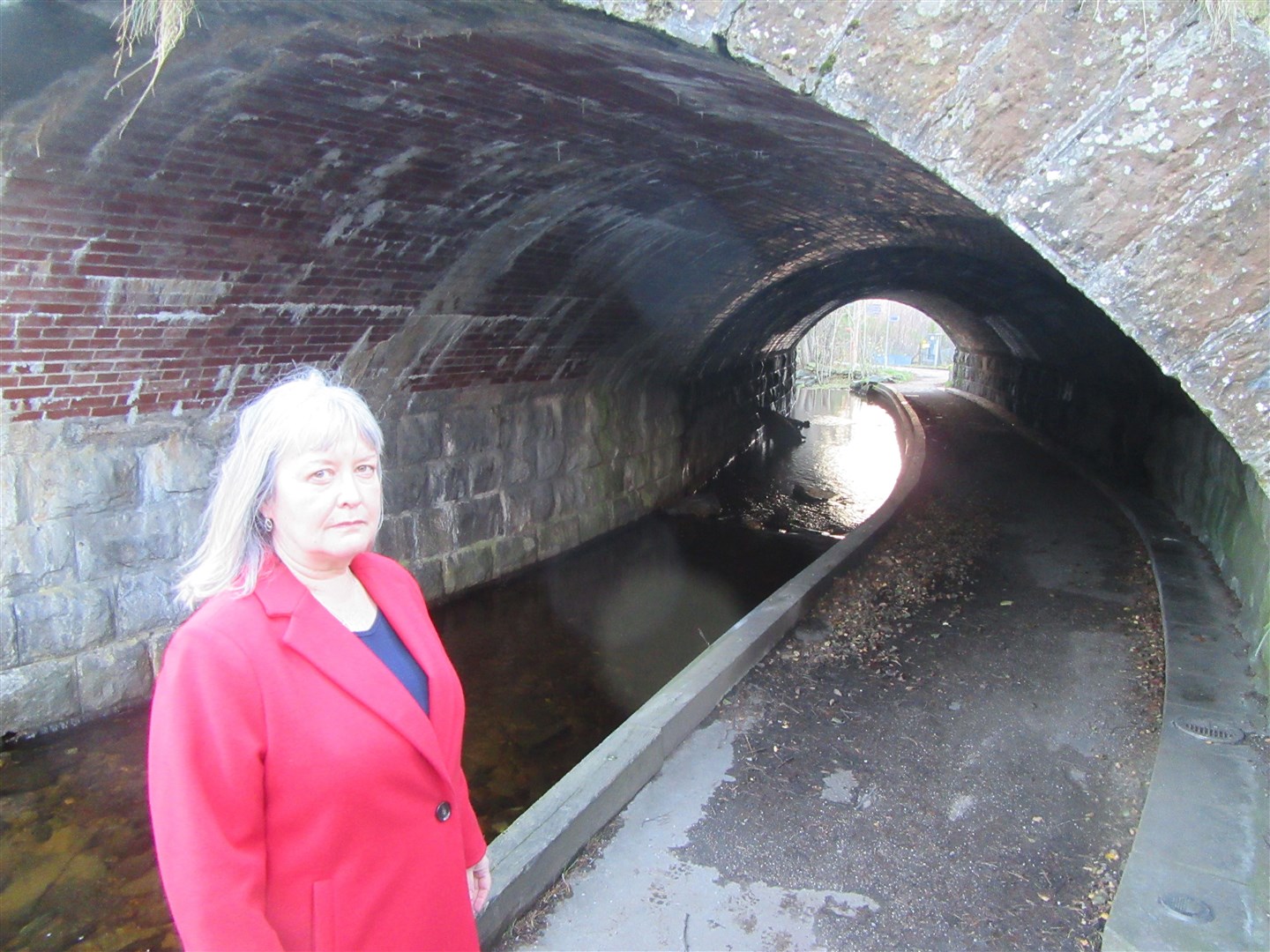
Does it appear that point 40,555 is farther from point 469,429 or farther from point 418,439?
point 469,429

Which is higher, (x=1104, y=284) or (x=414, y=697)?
(x=1104, y=284)

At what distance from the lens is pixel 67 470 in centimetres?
519

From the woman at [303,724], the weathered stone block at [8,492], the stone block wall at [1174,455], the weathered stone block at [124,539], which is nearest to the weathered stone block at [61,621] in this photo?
the weathered stone block at [124,539]

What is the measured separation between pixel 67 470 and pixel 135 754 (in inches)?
65.6

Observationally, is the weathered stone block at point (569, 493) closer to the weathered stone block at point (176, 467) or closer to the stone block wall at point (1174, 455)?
the weathered stone block at point (176, 467)

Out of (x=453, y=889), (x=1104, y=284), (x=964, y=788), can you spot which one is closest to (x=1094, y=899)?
(x=964, y=788)

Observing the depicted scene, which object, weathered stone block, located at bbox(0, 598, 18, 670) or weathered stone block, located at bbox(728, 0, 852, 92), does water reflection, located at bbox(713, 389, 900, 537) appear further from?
weathered stone block, located at bbox(728, 0, 852, 92)

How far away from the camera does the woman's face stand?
1724 millimetres

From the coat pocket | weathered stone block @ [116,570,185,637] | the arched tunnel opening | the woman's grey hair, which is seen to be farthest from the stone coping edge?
weathered stone block @ [116,570,185,637]

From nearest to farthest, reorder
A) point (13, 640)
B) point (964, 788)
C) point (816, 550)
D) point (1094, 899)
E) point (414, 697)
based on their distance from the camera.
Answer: point (414, 697), point (1094, 899), point (964, 788), point (13, 640), point (816, 550)

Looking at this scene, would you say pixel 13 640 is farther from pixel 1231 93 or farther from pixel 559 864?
pixel 1231 93

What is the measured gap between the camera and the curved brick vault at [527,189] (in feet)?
7.77

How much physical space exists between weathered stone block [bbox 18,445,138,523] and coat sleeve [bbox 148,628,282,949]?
432 cm

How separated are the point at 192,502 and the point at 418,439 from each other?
2.18m
